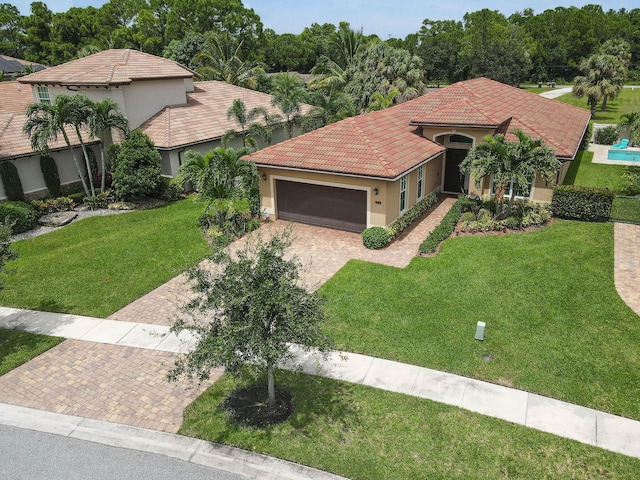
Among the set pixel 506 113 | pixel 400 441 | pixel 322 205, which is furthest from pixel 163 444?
pixel 506 113

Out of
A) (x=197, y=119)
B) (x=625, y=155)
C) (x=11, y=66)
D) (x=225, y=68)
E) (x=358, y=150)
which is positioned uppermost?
(x=11, y=66)

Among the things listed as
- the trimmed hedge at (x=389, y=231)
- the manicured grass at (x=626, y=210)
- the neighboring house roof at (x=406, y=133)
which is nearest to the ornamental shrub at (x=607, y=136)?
the neighboring house roof at (x=406, y=133)

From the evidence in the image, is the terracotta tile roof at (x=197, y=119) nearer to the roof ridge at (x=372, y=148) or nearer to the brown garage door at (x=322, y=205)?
the brown garage door at (x=322, y=205)

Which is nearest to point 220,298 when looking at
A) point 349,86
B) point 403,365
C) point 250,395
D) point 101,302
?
point 250,395

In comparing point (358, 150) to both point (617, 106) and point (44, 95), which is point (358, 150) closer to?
point (44, 95)

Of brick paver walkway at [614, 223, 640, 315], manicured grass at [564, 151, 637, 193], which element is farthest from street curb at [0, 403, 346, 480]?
manicured grass at [564, 151, 637, 193]

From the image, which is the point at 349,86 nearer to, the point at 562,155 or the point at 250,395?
the point at 562,155
